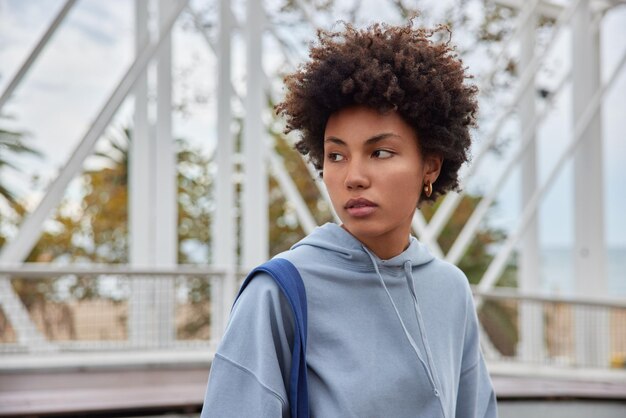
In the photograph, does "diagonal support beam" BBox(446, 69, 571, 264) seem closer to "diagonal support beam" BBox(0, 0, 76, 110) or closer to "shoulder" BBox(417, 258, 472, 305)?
"diagonal support beam" BBox(0, 0, 76, 110)

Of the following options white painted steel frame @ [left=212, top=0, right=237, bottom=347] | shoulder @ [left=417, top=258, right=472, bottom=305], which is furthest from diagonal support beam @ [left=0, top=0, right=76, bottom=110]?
shoulder @ [left=417, top=258, right=472, bottom=305]

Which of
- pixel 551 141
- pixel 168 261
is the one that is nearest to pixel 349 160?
Answer: pixel 168 261

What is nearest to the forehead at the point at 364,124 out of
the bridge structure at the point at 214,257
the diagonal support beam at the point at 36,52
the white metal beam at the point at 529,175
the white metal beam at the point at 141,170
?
the bridge structure at the point at 214,257

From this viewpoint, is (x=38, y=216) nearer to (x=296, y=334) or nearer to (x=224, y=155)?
(x=224, y=155)

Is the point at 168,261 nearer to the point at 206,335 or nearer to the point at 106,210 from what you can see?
the point at 106,210

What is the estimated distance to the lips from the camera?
1.56m

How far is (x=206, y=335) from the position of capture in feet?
40.1

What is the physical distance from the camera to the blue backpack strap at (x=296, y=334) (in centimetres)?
145

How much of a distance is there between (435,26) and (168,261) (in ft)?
18.1

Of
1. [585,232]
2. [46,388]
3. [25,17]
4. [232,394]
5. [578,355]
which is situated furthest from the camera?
[25,17]

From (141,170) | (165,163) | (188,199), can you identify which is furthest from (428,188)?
(188,199)

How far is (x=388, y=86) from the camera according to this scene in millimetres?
1556

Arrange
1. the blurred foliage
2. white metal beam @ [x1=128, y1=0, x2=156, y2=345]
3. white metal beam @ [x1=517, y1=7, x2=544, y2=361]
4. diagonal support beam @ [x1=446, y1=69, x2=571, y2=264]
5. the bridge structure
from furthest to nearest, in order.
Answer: the blurred foliage < white metal beam @ [x1=517, y1=7, x2=544, y2=361] < diagonal support beam @ [x1=446, y1=69, x2=571, y2=264] < white metal beam @ [x1=128, y1=0, x2=156, y2=345] < the bridge structure

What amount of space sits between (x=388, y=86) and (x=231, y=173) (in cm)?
581
